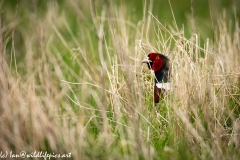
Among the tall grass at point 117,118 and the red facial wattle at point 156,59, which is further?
the red facial wattle at point 156,59

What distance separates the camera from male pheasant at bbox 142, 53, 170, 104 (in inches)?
121

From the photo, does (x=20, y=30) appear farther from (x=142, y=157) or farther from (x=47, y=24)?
(x=142, y=157)

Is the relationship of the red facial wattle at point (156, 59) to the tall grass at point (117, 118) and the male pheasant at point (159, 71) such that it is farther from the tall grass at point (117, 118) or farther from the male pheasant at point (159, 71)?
the tall grass at point (117, 118)

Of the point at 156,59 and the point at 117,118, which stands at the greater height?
the point at 156,59

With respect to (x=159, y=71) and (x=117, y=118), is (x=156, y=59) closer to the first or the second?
(x=159, y=71)

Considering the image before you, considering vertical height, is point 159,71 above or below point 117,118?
above

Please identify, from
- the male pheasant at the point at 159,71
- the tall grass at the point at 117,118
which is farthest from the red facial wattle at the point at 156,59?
the tall grass at the point at 117,118

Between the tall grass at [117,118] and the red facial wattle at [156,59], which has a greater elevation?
the red facial wattle at [156,59]

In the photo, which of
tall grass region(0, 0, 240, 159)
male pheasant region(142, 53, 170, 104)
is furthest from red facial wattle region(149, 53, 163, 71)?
tall grass region(0, 0, 240, 159)

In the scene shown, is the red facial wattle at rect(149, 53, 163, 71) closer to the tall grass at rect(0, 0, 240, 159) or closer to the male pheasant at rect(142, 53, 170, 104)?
the male pheasant at rect(142, 53, 170, 104)

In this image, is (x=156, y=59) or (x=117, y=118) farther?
(x=156, y=59)

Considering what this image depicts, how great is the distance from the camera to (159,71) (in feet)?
10.5

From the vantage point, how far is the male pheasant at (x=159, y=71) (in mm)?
3078

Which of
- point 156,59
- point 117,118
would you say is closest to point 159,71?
point 156,59
